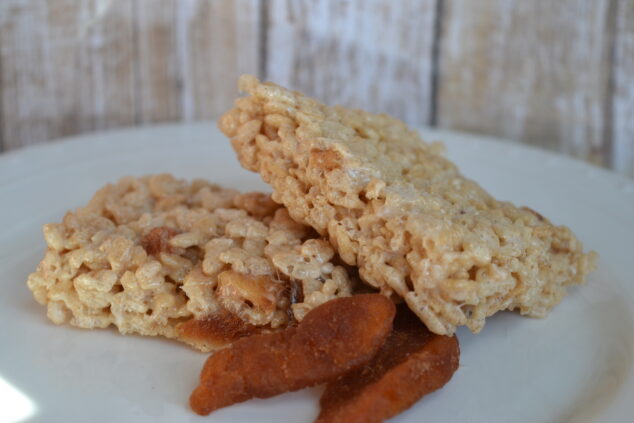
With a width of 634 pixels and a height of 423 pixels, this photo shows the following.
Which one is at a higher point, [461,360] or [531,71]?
[531,71]

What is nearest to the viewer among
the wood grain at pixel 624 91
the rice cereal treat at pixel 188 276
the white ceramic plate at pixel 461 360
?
the white ceramic plate at pixel 461 360

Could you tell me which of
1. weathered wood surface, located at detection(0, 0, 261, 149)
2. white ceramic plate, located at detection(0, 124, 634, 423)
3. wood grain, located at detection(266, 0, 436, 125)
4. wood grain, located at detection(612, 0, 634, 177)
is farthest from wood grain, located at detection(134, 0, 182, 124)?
wood grain, located at detection(612, 0, 634, 177)

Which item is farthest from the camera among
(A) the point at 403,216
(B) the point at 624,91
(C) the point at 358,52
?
(C) the point at 358,52

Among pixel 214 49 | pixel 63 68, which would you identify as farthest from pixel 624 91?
pixel 63 68

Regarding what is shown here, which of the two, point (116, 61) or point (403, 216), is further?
point (116, 61)

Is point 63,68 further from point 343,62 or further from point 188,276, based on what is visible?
point 188,276

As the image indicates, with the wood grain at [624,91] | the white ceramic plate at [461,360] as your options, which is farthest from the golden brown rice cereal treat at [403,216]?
the wood grain at [624,91]

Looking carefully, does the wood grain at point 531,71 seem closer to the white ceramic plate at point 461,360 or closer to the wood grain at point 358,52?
the wood grain at point 358,52

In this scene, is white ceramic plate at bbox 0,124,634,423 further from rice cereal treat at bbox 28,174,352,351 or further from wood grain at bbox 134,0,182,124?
wood grain at bbox 134,0,182,124

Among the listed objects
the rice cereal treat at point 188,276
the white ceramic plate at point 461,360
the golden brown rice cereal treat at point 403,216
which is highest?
Result: the golden brown rice cereal treat at point 403,216
